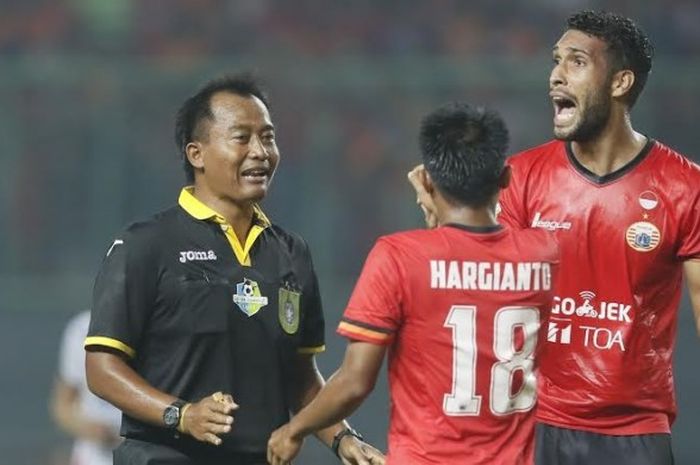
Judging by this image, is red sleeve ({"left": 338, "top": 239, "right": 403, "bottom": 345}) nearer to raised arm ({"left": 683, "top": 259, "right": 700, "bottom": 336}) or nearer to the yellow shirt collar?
the yellow shirt collar

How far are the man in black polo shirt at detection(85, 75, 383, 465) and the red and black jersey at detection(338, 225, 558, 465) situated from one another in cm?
51

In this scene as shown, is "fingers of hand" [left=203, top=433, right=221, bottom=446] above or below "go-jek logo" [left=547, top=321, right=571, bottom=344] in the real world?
below

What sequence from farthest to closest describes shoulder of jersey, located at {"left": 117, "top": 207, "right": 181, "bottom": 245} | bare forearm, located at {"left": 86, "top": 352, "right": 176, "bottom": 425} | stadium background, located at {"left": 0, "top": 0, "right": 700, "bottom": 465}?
stadium background, located at {"left": 0, "top": 0, "right": 700, "bottom": 465} → shoulder of jersey, located at {"left": 117, "top": 207, "right": 181, "bottom": 245} → bare forearm, located at {"left": 86, "top": 352, "right": 176, "bottom": 425}

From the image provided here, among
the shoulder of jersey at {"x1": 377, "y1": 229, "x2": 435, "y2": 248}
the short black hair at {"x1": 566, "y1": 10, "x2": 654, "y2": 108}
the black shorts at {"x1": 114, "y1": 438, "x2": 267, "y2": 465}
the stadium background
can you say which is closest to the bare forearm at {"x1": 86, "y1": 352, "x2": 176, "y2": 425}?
the black shorts at {"x1": 114, "y1": 438, "x2": 267, "y2": 465}

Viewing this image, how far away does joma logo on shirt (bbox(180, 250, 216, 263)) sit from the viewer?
17.3ft

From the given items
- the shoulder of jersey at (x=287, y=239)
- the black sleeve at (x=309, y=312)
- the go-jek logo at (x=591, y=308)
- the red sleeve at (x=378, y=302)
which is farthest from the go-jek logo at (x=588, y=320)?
the red sleeve at (x=378, y=302)

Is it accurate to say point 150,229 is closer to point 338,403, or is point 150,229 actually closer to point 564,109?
point 338,403

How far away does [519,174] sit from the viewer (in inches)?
240

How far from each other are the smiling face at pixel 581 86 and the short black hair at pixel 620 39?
3 cm

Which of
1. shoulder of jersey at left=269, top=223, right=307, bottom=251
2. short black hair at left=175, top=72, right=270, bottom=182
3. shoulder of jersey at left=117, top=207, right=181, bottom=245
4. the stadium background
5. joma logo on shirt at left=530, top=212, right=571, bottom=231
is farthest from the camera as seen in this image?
the stadium background

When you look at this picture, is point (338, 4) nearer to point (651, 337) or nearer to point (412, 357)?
point (651, 337)

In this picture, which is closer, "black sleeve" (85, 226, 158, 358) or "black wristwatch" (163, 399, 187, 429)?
"black wristwatch" (163, 399, 187, 429)

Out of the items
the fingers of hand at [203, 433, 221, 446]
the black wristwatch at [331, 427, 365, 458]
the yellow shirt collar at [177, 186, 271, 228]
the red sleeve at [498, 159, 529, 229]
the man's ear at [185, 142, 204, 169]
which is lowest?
the black wristwatch at [331, 427, 365, 458]

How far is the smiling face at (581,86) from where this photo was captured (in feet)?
19.5
